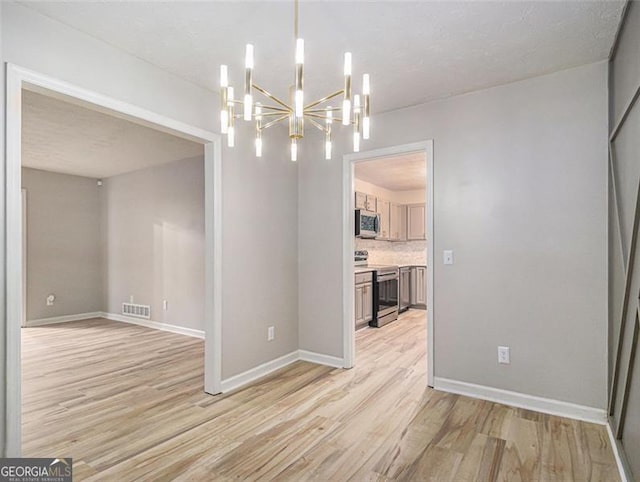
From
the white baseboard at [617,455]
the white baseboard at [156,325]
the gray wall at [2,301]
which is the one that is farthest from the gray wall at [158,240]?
the white baseboard at [617,455]

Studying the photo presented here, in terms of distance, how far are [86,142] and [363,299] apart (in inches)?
165

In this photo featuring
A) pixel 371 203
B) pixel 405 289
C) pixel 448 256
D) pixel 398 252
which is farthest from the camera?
pixel 398 252

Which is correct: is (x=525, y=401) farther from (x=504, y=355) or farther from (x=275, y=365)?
(x=275, y=365)

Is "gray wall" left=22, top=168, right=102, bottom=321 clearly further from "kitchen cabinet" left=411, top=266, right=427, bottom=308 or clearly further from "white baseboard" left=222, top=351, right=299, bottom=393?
"kitchen cabinet" left=411, top=266, right=427, bottom=308

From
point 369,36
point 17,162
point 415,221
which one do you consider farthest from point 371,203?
point 17,162

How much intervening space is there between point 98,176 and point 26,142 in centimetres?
205

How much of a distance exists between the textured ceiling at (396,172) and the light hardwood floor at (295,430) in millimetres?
2783

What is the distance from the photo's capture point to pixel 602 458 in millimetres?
2102

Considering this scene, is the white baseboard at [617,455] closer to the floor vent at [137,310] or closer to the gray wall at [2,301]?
the gray wall at [2,301]

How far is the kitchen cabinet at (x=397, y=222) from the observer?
7.27m

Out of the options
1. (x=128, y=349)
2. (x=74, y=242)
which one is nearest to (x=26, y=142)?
(x=74, y=242)

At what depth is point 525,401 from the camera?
9.09ft

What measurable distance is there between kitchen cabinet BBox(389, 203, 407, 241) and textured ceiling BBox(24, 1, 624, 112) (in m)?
4.49

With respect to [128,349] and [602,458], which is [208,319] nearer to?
[128,349]
